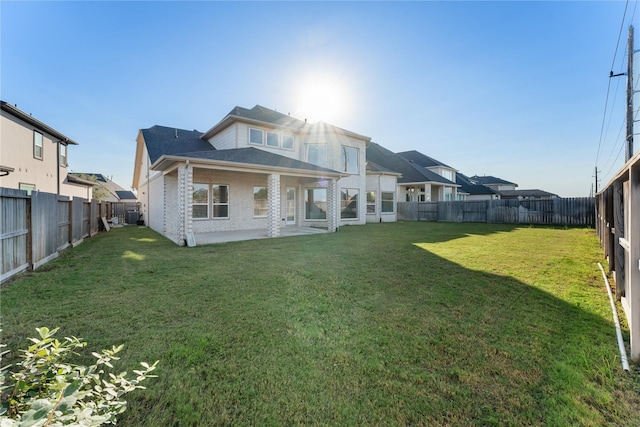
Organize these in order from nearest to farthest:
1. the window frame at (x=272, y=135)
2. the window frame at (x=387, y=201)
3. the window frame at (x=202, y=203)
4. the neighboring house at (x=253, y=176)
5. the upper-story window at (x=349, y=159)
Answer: the neighboring house at (x=253, y=176), the window frame at (x=202, y=203), the window frame at (x=272, y=135), the upper-story window at (x=349, y=159), the window frame at (x=387, y=201)

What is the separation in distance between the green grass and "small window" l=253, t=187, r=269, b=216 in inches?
337

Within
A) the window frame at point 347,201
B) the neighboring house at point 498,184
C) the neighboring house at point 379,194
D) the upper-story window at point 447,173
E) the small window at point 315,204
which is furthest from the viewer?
the neighboring house at point 498,184

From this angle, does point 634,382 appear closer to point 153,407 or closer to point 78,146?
point 153,407

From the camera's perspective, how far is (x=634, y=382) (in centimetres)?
229

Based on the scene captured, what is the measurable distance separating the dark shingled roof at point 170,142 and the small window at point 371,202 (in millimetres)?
11462

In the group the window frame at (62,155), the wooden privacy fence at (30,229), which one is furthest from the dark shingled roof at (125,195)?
the wooden privacy fence at (30,229)

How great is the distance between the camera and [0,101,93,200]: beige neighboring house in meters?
12.1

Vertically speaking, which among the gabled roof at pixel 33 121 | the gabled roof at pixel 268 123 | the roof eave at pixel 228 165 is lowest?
the roof eave at pixel 228 165

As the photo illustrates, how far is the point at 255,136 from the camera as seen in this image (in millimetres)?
14672

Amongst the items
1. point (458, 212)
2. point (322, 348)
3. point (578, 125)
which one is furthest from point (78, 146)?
point (578, 125)

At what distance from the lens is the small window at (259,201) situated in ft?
48.0

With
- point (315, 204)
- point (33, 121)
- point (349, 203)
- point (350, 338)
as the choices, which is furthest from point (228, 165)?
point (33, 121)

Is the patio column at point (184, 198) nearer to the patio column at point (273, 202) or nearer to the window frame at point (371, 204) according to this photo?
the patio column at point (273, 202)

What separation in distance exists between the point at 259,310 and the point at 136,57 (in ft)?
40.6
